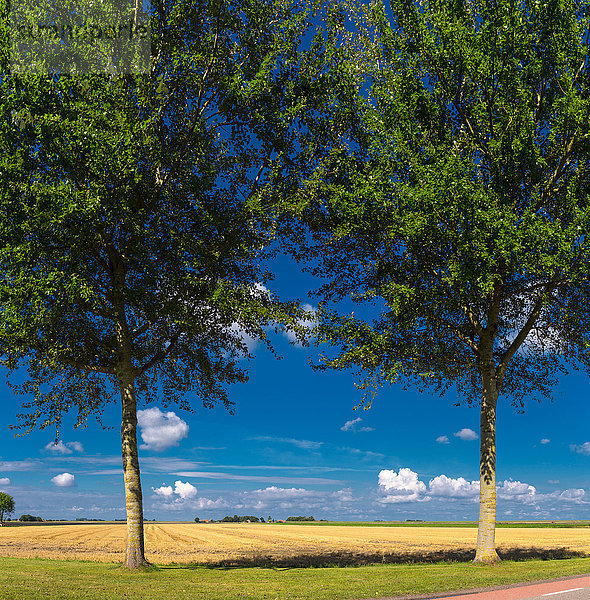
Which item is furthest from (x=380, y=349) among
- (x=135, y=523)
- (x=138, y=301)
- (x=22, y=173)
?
(x=22, y=173)

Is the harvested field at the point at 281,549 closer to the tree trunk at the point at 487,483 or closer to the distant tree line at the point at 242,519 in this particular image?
the tree trunk at the point at 487,483

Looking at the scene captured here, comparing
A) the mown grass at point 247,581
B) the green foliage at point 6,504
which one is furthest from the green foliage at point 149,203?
the green foliage at point 6,504

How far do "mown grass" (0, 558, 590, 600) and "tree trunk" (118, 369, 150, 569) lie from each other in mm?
851

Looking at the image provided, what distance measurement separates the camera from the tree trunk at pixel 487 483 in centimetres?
2183

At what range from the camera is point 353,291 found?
2520 centimetres

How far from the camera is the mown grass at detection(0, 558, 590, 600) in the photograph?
548 inches

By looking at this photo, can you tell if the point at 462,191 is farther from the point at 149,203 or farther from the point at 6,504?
the point at 6,504

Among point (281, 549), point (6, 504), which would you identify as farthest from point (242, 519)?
point (281, 549)

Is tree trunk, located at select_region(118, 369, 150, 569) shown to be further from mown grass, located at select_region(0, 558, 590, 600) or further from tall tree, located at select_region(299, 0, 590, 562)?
tall tree, located at select_region(299, 0, 590, 562)

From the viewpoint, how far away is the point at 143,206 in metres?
21.3

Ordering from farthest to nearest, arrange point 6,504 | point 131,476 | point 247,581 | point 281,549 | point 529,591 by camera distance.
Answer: point 6,504 < point 281,549 < point 131,476 < point 247,581 < point 529,591

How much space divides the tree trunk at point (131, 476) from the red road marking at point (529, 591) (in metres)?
12.7

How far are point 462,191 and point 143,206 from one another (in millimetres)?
12564

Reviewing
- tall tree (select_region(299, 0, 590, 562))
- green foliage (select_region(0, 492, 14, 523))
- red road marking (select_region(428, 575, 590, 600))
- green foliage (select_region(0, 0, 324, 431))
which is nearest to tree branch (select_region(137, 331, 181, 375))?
green foliage (select_region(0, 0, 324, 431))
